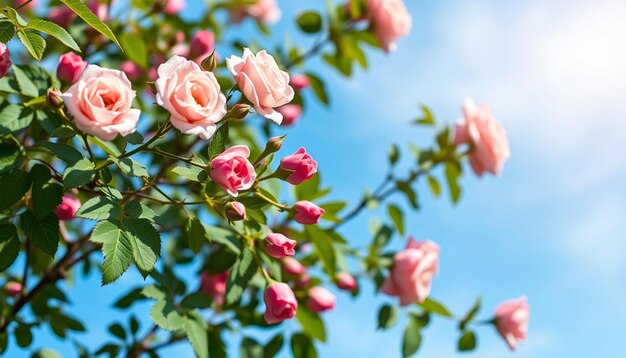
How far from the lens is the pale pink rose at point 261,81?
4.08 feet

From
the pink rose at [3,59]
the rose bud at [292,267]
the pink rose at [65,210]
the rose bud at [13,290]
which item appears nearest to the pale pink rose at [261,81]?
the pink rose at [3,59]

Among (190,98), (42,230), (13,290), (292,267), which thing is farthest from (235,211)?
(13,290)

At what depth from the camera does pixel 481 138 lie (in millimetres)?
2406

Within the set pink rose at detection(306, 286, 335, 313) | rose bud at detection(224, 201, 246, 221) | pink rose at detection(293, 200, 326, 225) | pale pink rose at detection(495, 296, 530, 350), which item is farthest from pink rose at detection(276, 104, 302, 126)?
rose bud at detection(224, 201, 246, 221)

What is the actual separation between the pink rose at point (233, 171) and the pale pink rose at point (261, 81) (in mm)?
86

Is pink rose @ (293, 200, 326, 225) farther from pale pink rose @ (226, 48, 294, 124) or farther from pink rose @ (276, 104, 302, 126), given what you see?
pink rose @ (276, 104, 302, 126)

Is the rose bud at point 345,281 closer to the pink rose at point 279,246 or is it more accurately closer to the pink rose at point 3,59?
the pink rose at point 279,246

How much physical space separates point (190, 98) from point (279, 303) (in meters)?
0.47

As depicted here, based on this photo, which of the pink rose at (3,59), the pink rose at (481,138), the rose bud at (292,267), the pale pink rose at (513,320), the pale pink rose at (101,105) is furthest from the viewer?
the pink rose at (481,138)

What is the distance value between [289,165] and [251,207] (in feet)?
0.34

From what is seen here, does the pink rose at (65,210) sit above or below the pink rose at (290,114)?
below

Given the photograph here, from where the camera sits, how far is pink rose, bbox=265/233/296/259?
138 cm

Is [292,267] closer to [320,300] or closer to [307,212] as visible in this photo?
[320,300]

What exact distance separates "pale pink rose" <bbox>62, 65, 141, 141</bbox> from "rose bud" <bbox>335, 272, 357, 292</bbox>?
111cm
